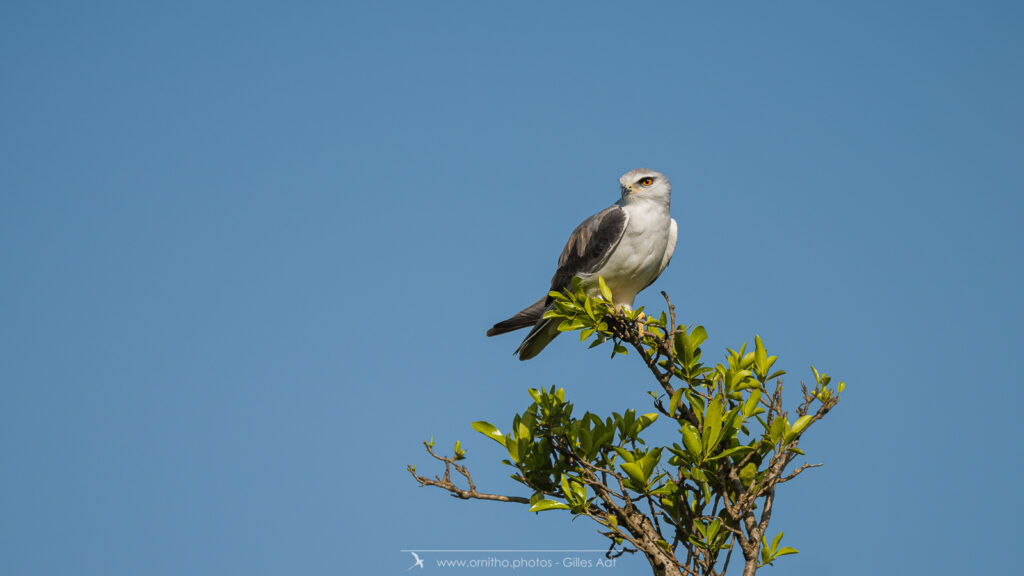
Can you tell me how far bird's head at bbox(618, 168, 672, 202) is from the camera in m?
6.88

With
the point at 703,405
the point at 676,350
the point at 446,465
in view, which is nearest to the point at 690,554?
the point at 703,405

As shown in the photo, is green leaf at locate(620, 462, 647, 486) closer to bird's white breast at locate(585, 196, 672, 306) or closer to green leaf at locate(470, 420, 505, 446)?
green leaf at locate(470, 420, 505, 446)

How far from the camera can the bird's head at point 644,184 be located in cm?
688

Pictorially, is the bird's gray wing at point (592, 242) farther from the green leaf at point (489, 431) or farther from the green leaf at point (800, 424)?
the green leaf at point (800, 424)

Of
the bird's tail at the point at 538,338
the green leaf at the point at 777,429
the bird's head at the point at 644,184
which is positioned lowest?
the green leaf at the point at 777,429

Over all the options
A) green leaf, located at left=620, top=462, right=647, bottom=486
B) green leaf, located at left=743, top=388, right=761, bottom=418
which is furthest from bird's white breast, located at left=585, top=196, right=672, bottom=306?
green leaf, located at left=620, top=462, right=647, bottom=486

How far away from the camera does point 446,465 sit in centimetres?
579

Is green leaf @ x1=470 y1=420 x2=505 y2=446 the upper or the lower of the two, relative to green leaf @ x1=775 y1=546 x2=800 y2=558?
upper

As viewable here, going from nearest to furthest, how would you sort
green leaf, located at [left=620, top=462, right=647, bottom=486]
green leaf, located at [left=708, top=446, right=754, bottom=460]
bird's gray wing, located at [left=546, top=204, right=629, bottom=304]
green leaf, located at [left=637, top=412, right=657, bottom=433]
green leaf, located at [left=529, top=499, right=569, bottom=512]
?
1. green leaf, located at [left=708, top=446, right=754, bottom=460]
2. green leaf, located at [left=620, top=462, right=647, bottom=486]
3. green leaf, located at [left=529, top=499, right=569, bottom=512]
4. green leaf, located at [left=637, top=412, right=657, bottom=433]
5. bird's gray wing, located at [left=546, top=204, right=629, bottom=304]

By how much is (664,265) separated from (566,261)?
1009 millimetres

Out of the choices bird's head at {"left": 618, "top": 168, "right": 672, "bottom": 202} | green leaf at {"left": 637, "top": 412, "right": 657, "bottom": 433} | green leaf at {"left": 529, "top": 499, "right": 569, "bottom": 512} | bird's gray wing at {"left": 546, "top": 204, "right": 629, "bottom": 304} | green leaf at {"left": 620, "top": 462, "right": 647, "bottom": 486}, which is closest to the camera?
green leaf at {"left": 620, "top": 462, "right": 647, "bottom": 486}

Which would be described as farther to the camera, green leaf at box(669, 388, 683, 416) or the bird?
the bird

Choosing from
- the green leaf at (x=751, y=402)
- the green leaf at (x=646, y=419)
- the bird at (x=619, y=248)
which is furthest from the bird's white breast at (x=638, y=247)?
the green leaf at (x=751, y=402)

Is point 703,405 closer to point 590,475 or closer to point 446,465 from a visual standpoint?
point 590,475
